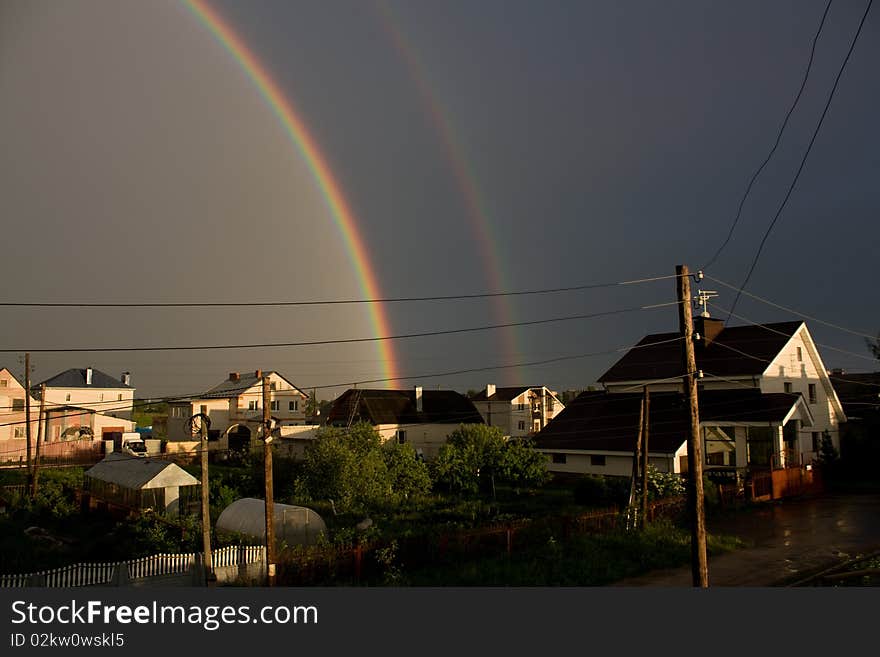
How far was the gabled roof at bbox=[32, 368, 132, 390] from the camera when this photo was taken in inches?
2968

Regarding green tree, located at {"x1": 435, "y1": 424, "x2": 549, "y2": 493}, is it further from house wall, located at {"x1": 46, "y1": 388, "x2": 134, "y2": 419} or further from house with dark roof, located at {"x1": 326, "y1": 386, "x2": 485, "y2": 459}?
house wall, located at {"x1": 46, "y1": 388, "x2": 134, "y2": 419}

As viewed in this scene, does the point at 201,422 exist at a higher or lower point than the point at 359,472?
higher

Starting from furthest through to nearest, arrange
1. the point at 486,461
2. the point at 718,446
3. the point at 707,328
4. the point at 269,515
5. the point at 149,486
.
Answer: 1. the point at 707,328
2. the point at 718,446
3. the point at 486,461
4. the point at 149,486
5. the point at 269,515

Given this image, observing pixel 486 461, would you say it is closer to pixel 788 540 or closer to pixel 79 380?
pixel 788 540

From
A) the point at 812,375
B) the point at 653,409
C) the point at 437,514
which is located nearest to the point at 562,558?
the point at 437,514

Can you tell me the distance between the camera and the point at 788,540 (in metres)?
24.0

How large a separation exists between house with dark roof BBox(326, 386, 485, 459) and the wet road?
1296 inches

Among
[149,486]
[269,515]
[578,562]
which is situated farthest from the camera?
[149,486]

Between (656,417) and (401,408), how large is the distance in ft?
99.0

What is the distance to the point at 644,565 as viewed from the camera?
20.1 meters

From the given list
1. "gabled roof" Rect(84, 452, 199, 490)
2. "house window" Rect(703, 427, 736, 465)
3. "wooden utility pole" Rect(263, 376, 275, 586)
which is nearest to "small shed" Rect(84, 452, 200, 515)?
"gabled roof" Rect(84, 452, 199, 490)

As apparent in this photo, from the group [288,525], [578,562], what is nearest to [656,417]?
[578,562]

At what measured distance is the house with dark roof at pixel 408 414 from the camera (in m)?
61.9

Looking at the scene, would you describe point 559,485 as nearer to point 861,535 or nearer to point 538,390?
point 861,535
